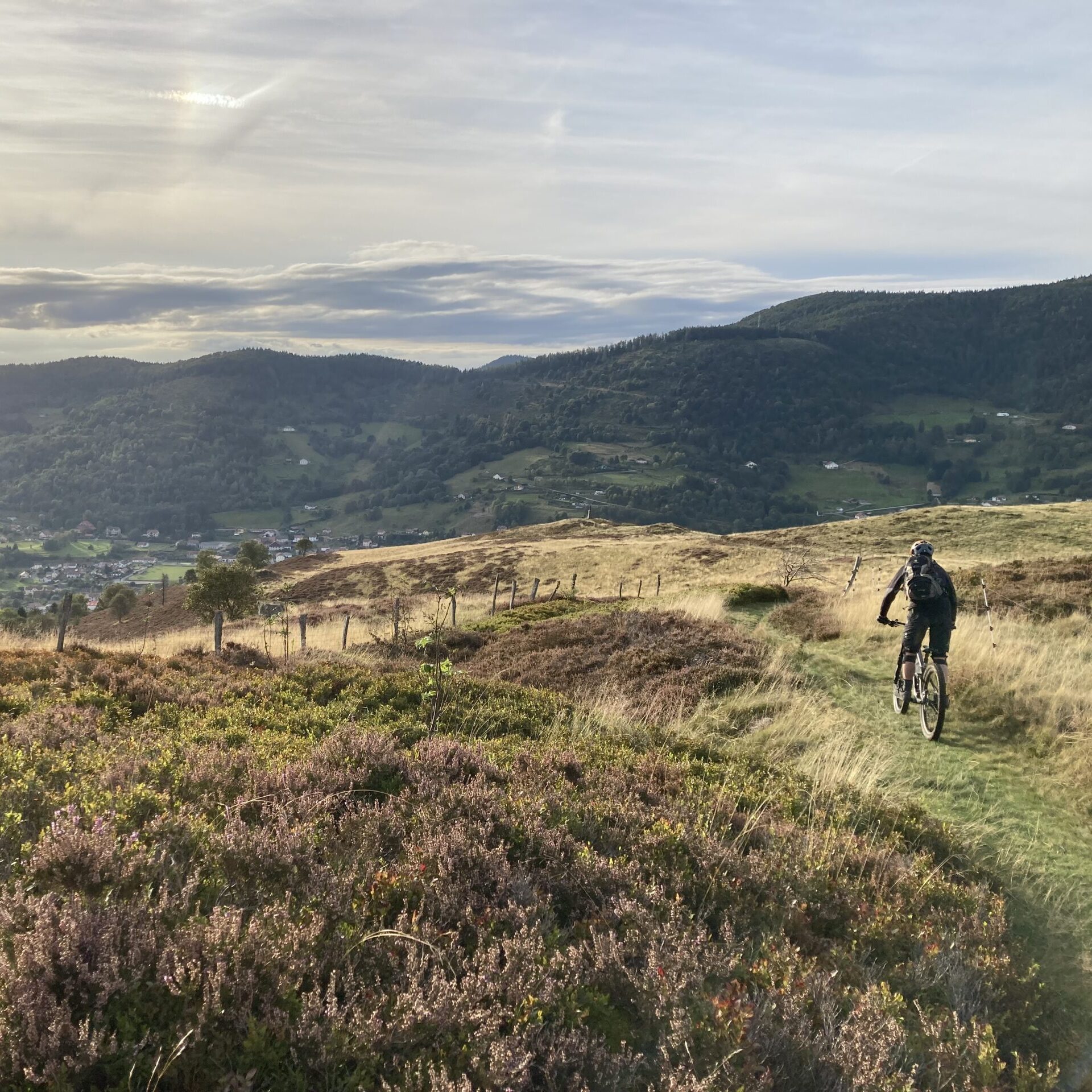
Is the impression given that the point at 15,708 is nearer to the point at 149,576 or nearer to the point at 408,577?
the point at 408,577

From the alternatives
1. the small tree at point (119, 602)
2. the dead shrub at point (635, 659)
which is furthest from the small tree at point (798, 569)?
the small tree at point (119, 602)

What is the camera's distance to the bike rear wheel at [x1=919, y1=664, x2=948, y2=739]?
903cm

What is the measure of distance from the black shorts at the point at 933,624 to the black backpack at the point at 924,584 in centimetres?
12

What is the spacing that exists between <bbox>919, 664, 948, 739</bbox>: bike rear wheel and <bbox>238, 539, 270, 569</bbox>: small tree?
62248 mm

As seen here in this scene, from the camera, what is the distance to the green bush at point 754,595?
68.2ft

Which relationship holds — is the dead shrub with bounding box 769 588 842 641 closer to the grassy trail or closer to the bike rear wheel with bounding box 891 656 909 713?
the grassy trail

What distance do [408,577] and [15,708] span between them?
49.1 meters

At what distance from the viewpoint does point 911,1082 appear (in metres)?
2.97

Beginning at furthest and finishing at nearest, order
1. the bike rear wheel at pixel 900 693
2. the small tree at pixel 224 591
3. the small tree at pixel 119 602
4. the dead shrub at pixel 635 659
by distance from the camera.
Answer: the small tree at pixel 119 602
the small tree at pixel 224 591
the dead shrub at pixel 635 659
the bike rear wheel at pixel 900 693

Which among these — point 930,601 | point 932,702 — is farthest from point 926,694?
point 930,601

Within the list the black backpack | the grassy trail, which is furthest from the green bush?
the black backpack

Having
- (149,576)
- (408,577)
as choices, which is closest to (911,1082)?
(408,577)

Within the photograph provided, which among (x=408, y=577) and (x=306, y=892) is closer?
(x=306, y=892)

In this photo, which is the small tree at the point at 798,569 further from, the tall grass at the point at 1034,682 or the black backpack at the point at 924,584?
the black backpack at the point at 924,584
